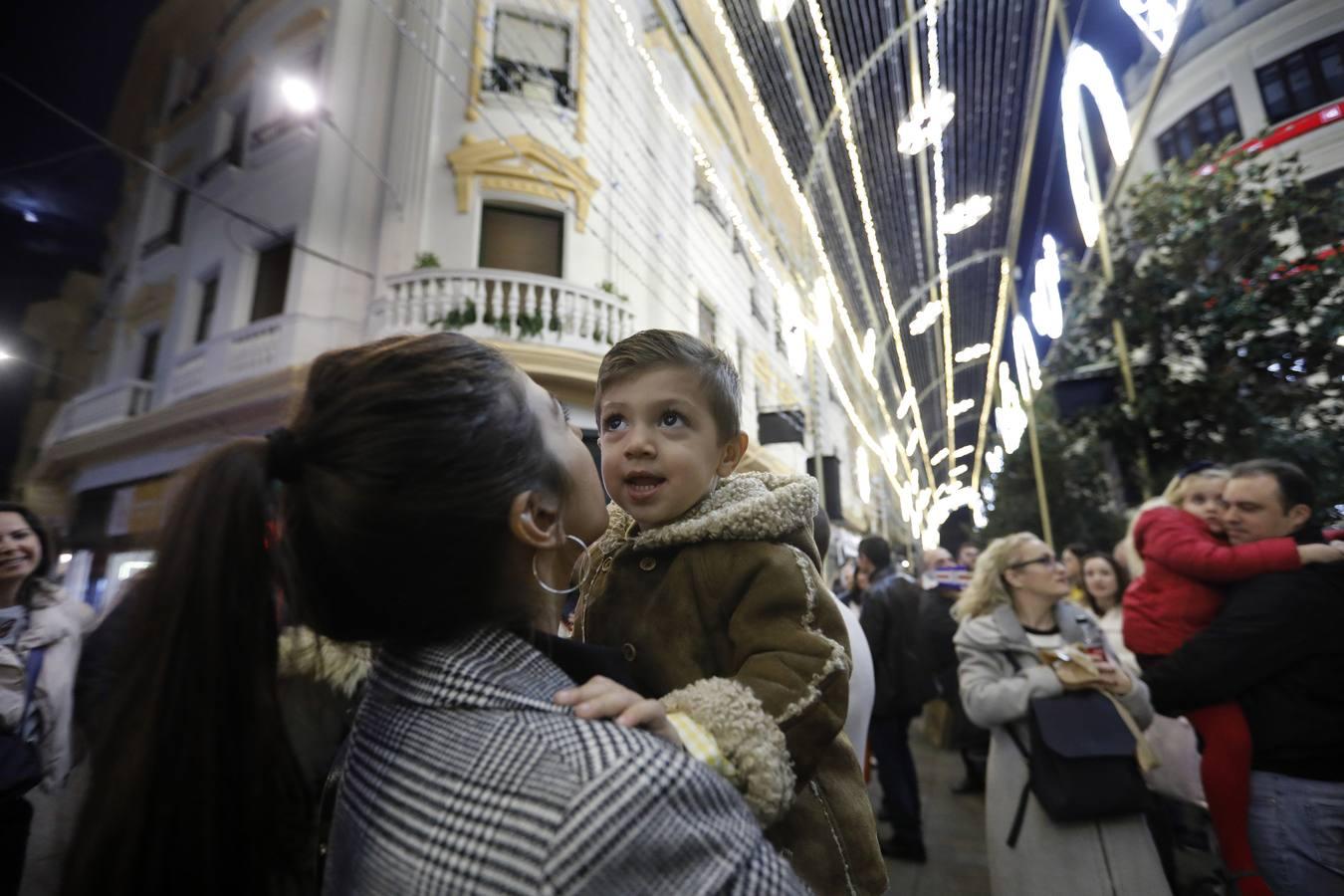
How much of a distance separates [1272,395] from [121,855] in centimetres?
617

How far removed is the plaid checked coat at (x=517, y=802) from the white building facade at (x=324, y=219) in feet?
1.40

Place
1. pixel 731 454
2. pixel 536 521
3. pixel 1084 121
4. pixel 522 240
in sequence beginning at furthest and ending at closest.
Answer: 1. pixel 1084 121
2. pixel 522 240
3. pixel 731 454
4. pixel 536 521

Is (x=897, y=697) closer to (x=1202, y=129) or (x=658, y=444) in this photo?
(x=658, y=444)

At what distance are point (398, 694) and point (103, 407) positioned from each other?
7.41ft

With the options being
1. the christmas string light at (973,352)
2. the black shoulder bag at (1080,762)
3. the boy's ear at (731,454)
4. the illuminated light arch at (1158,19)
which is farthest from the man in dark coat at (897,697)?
the christmas string light at (973,352)

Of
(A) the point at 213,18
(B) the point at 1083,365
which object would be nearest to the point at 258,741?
(A) the point at 213,18

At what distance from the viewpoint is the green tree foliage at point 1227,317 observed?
4.13m

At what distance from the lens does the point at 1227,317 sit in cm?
480

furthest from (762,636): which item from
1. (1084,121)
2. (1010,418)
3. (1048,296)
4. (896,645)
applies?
(1010,418)

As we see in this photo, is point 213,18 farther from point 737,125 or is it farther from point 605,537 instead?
point 737,125

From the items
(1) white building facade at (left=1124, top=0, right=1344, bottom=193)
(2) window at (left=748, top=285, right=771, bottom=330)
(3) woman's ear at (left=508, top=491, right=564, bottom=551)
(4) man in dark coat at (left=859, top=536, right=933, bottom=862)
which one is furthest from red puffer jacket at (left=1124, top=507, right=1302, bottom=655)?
(2) window at (left=748, top=285, right=771, bottom=330)

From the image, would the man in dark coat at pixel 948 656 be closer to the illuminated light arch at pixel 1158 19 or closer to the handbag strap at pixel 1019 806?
the handbag strap at pixel 1019 806

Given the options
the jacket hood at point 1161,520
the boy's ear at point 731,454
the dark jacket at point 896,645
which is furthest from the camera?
the dark jacket at point 896,645

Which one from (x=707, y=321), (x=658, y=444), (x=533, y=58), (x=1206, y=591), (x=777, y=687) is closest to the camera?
(x=777, y=687)
